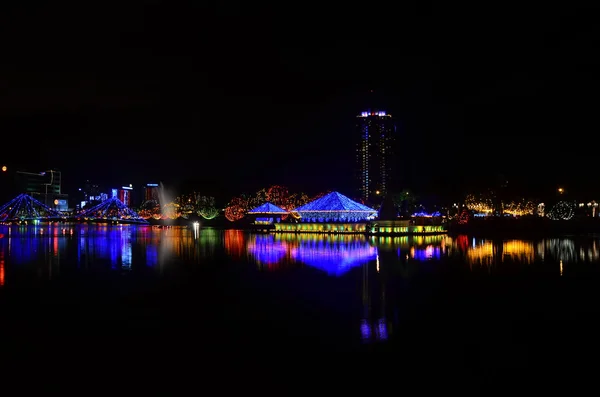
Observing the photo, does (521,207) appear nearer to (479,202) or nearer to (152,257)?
(479,202)

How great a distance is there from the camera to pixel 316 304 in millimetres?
11680

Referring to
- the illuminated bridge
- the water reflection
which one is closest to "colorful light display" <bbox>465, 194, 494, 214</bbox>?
the water reflection

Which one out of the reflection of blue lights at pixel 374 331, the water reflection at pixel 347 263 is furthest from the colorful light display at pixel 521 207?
the reflection of blue lights at pixel 374 331

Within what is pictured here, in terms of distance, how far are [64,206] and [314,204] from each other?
105 meters

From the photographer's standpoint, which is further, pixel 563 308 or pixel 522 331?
pixel 563 308

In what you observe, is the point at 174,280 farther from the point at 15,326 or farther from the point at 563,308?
the point at 563,308

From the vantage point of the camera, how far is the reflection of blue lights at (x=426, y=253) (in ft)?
73.4

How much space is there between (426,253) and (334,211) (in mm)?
26287

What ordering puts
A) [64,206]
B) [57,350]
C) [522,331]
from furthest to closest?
[64,206], [522,331], [57,350]

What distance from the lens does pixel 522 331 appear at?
950 cm

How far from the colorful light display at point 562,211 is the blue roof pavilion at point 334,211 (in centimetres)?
1955

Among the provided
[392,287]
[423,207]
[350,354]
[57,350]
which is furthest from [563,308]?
[423,207]

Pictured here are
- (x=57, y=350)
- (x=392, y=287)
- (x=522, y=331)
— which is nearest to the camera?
(x=57, y=350)

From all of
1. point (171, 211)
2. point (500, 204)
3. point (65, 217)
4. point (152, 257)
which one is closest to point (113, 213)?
point (65, 217)
